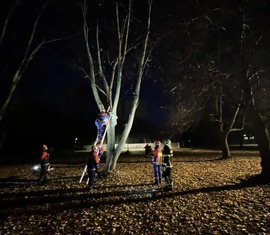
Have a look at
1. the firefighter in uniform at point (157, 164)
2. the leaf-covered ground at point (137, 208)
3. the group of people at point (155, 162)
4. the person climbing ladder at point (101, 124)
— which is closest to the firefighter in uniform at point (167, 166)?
the group of people at point (155, 162)

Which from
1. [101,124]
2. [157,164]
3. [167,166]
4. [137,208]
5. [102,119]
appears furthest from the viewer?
[101,124]

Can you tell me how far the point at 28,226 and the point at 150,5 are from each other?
1194 centimetres

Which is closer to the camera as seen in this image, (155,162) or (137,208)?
(137,208)

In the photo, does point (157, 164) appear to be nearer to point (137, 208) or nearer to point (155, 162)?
point (155, 162)

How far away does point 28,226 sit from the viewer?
26.0 ft

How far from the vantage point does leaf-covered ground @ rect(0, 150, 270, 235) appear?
7.54 m

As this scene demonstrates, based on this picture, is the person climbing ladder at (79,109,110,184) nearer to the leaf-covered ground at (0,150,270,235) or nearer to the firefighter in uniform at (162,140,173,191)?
the leaf-covered ground at (0,150,270,235)

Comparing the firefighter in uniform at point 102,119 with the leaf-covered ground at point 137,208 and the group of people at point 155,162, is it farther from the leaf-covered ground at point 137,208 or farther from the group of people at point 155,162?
the leaf-covered ground at point 137,208

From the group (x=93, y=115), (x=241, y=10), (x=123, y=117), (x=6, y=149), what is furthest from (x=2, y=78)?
(x=123, y=117)

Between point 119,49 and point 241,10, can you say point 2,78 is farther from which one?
point 241,10

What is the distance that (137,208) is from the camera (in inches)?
369

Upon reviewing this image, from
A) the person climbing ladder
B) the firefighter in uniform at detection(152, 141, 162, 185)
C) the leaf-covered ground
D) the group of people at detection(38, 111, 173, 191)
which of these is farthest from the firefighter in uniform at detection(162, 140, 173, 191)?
the person climbing ladder

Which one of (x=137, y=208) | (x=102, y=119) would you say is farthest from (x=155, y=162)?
(x=137, y=208)

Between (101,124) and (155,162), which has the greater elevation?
(101,124)
